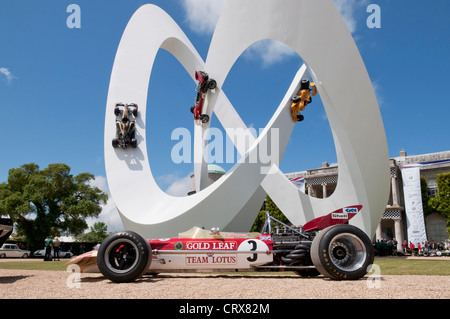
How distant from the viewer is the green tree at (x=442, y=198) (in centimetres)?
3762

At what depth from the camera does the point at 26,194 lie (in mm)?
38375

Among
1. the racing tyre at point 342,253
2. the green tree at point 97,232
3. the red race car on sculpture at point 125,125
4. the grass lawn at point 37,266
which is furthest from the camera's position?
the green tree at point 97,232

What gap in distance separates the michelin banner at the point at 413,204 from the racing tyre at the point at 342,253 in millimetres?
31961

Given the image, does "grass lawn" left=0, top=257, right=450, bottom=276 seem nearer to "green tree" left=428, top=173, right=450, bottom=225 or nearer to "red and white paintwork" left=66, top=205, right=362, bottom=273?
"red and white paintwork" left=66, top=205, right=362, bottom=273

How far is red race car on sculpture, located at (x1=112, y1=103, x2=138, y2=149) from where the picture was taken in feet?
Answer: 58.2

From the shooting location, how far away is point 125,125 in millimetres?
17844

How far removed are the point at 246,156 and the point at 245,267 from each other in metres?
8.05

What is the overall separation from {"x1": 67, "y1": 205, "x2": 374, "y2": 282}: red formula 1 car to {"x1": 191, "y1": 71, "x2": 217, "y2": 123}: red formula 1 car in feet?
34.9

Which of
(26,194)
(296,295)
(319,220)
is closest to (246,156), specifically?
(319,220)

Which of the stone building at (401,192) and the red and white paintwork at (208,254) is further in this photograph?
the stone building at (401,192)

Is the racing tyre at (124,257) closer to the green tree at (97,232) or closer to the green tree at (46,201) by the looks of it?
the green tree at (46,201)

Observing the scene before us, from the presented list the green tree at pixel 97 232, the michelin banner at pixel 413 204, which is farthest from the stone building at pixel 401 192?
the green tree at pixel 97 232

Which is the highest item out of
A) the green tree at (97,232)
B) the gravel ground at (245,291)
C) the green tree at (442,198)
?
the green tree at (442,198)

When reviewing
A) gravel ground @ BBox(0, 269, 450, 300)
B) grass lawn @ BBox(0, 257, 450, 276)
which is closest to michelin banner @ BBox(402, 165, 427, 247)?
grass lawn @ BBox(0, 257, 450, 276)
